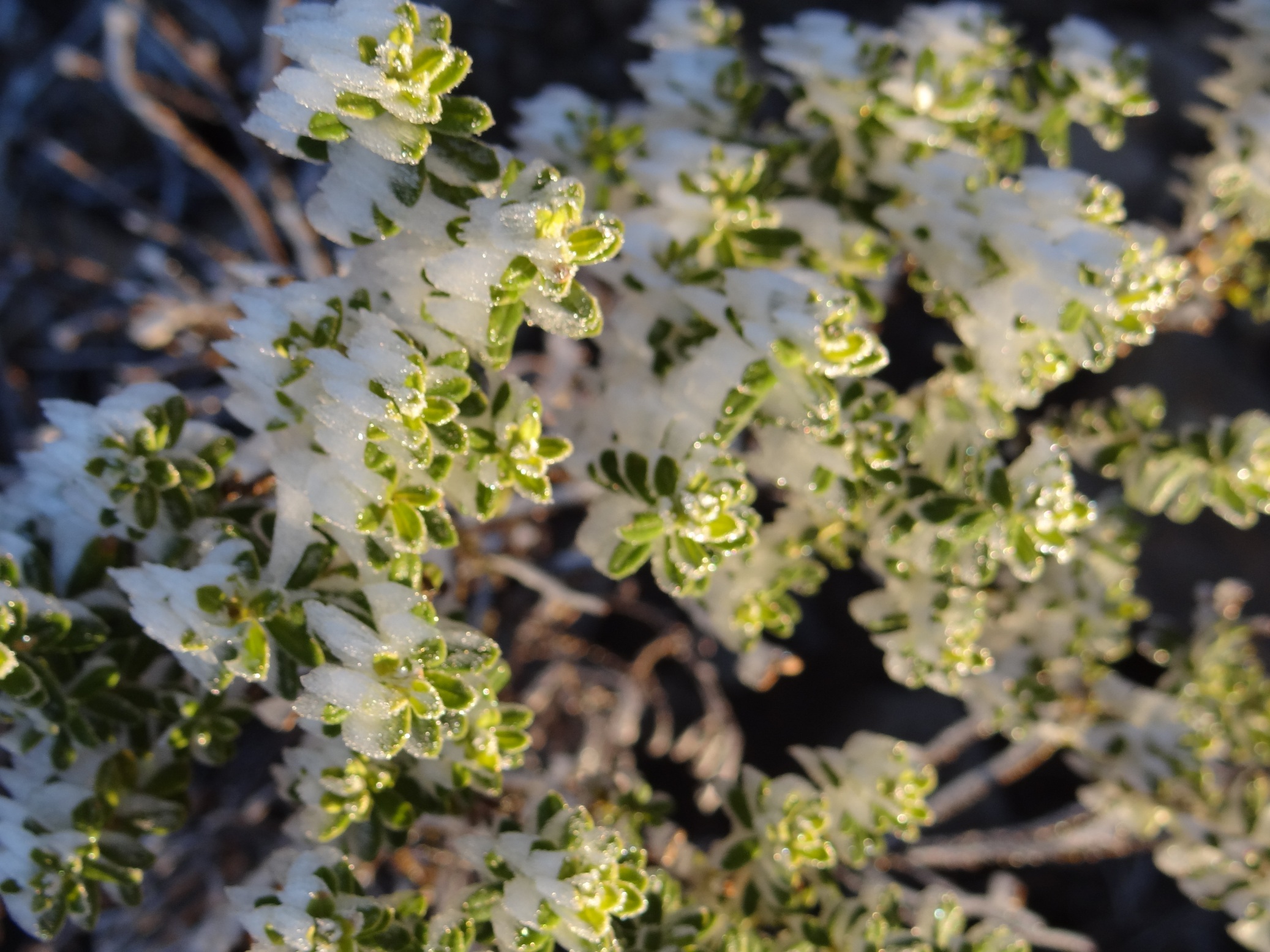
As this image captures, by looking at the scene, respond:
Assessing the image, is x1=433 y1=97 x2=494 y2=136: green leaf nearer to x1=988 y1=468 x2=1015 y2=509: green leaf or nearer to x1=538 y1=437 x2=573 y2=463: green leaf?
x1=538 y1=437 x2=573 y2=463: green leaf

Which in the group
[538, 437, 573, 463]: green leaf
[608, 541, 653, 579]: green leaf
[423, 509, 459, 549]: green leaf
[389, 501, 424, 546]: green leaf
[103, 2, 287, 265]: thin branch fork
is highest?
[538, 437, 573, 463]: green leaf

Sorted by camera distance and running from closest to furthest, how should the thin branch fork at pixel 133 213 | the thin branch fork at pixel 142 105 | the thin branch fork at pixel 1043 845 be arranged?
the thin branch fork at pixel 1043 845 → the thin branch fork at pixel 142 105 → the thin branch fork at pixel 133 213

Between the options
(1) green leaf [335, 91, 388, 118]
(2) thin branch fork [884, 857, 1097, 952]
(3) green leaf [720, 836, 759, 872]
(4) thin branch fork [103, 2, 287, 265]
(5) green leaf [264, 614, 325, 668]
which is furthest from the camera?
(4) thin branch fork [103, 2, 287, 265]

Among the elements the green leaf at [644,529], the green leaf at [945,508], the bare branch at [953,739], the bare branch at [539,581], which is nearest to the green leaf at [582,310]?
the green leaf at [644,529]

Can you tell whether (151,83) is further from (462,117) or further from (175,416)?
(462,117)

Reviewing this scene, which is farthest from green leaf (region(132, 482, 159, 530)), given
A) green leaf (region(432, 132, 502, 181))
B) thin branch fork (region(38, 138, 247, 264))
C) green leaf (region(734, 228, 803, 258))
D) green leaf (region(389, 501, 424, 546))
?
thin branch fork (region(38, 138, 247, 264))

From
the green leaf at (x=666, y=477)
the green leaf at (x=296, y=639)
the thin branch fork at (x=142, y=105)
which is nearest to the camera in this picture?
the green leaf at (x=296, y=639)

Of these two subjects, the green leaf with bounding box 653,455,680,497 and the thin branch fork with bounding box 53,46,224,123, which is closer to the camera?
the green leaf with bounding box 653,455,680,497

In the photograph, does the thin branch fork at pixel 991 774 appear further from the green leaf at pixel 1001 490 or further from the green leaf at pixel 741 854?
the green leaf at pixel 1001 490
